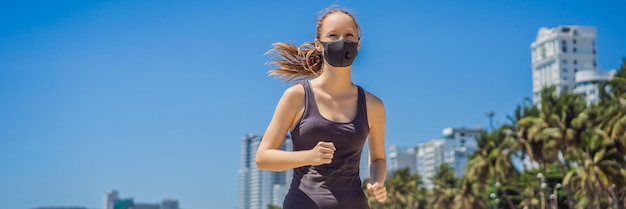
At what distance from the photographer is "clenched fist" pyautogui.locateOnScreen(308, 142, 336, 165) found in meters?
4.42

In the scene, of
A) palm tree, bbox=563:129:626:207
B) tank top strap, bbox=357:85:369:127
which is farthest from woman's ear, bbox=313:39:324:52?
palm tree, bbox=563:129:626:207

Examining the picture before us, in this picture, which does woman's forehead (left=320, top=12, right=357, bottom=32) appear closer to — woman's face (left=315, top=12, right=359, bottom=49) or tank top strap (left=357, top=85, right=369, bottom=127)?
woman's face (left=315, top=12, right=359, bottom=49)

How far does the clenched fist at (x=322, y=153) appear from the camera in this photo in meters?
4.42

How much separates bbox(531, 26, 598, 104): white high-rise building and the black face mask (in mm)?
174630

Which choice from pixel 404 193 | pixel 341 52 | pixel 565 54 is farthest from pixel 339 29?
pixel 565 54

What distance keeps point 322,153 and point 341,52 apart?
656 mm

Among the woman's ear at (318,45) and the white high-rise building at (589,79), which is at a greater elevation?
the white high-rise building at (589,79)

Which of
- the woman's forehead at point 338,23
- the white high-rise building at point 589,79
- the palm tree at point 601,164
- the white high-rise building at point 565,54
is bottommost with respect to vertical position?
the woman's forehead at point 338,23

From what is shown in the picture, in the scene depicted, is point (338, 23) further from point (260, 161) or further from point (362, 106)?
point (260, 161)

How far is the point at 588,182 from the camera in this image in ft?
190

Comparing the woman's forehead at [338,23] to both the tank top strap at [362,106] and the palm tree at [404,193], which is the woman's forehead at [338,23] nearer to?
the tank top strap at [362,106]

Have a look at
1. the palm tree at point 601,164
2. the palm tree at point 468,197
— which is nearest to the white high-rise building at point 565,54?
the palm tree at point 468,197

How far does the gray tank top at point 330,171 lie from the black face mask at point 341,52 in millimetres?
277

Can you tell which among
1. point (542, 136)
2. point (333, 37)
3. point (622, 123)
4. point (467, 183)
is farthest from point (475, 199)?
point (333, 37)
